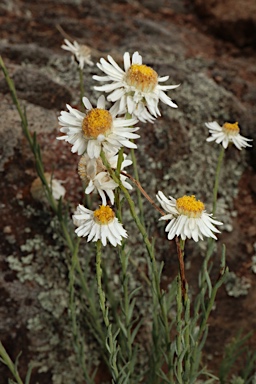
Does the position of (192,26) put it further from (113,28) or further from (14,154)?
(14,154)

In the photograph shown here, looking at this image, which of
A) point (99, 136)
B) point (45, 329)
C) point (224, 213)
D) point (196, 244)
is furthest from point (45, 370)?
point (99, 136)

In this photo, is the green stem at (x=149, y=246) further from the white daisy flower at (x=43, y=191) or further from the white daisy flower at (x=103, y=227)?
the white daisy flower at (x=43, y=191)

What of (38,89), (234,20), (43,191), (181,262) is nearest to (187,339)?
(181,262)

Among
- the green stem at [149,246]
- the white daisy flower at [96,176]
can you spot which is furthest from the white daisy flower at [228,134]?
the white daisy flower at [96,176]

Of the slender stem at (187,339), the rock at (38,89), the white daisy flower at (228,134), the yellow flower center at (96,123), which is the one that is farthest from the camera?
the rock at (38,89)

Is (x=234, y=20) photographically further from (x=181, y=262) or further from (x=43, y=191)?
(x=181, y=262)

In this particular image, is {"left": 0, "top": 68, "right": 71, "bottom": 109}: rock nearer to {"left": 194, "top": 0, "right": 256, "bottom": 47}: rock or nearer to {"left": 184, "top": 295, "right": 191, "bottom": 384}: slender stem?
{"left": 184, "top": 295, "right": 191, "bottom": 384}: slender stem

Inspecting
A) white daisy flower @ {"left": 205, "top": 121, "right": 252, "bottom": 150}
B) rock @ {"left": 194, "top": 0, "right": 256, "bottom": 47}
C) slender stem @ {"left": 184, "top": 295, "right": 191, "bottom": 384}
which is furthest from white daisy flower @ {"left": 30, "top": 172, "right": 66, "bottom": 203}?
rock @ {"left": 194, "top": 0, "right": 256, "bottom": 47}
